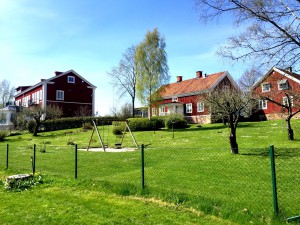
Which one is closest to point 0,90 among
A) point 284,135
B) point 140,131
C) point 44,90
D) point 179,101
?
point 44,90

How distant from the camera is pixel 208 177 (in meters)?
9.47

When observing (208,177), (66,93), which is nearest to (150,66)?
(66,93)

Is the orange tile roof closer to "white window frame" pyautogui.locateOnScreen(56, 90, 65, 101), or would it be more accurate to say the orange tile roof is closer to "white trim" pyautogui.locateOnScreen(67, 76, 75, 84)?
"white trim" pyautogui.locateOnScreen(67, 76, 75, 84)

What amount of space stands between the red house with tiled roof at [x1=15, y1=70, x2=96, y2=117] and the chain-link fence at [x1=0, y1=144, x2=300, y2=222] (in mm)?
38095

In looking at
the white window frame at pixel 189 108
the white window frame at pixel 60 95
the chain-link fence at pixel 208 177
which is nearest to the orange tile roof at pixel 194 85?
the white window frame at pixel 189 108

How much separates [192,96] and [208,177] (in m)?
35.2

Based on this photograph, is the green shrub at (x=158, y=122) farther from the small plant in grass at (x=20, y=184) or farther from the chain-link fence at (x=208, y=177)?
the small plant in grass at (x=20, y=184)

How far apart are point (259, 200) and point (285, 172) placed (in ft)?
12.5

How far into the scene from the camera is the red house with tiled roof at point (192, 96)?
41.6 metres

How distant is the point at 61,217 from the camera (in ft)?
20.1

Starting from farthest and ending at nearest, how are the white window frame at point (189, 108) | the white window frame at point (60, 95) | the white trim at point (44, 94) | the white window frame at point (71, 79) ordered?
the white window frame at point (71, 79) → the white window frame at point (60, 95) → the white trim at point (44, 94) → the white window frame at point (189, 108)

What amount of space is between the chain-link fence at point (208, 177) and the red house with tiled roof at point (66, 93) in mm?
38095

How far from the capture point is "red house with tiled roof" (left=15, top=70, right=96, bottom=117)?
171 feet

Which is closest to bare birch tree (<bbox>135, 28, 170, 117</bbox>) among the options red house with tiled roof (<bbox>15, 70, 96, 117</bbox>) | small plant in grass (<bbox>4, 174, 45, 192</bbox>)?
red house with tiled roof (<bbox>15, 70, 96, 117</bbox>)
